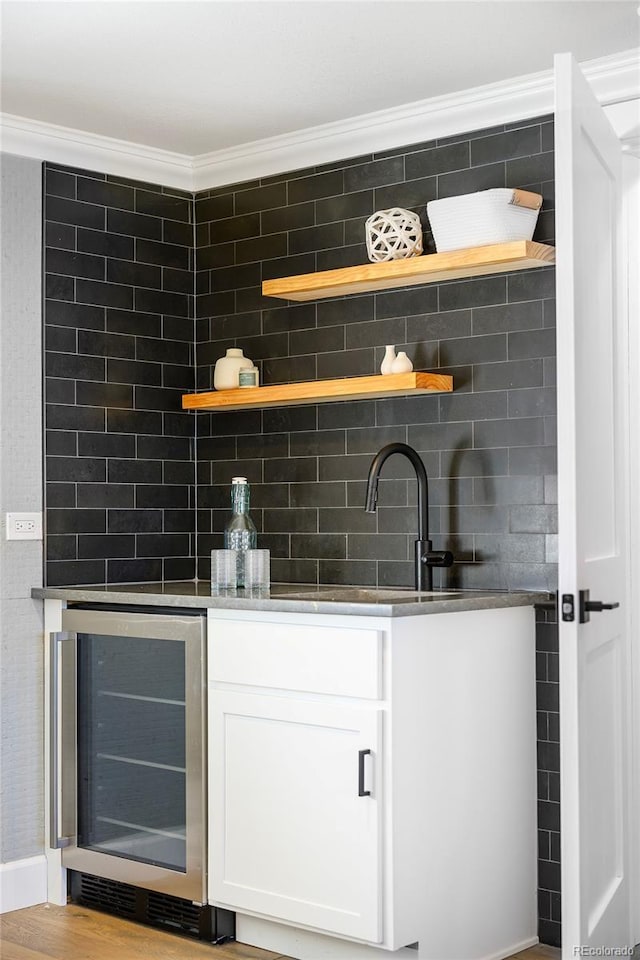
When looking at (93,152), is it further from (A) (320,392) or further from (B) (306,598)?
(B) (306,598)

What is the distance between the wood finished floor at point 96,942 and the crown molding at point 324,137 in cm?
238

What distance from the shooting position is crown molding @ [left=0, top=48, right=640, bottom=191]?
3303 mm

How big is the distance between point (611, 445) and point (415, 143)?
1.25 metres

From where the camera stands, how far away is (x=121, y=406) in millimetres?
4078

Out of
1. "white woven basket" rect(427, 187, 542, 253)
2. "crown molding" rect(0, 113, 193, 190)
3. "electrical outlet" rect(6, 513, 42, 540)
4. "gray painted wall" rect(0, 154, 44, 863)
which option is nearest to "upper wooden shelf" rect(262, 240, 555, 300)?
"white woven basket" rect(427, 187, 542, 253)

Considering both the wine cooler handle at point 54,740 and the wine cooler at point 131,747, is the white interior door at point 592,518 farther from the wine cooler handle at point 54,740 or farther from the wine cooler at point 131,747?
the wine cooler handle at point 54,740

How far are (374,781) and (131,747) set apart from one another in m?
0.98

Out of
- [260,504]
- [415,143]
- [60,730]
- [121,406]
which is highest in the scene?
[415,143]

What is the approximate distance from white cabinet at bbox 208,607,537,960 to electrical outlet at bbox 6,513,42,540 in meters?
0.83

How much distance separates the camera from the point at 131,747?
11.6 feet

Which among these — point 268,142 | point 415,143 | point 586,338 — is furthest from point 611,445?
point 268,142

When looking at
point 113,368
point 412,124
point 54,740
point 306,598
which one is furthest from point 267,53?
point 54,740

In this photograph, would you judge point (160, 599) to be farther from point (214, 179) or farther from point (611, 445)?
point (214, 179)

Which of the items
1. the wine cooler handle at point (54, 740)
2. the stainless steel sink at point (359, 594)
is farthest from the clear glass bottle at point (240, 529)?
the wine cooler handle at point (54, 740)
